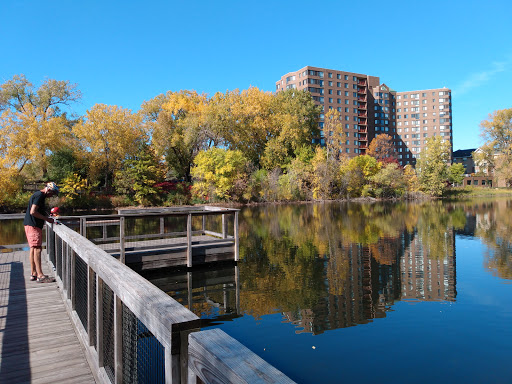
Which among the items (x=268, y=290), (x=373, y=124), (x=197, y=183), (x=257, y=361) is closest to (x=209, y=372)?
(x=257, y=361)

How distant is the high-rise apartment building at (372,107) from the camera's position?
287ft

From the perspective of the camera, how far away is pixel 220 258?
13586 mm

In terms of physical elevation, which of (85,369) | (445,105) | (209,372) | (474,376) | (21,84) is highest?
(445,105)

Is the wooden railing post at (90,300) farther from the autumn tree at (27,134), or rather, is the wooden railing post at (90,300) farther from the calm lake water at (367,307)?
the autumn tree at (27,134)

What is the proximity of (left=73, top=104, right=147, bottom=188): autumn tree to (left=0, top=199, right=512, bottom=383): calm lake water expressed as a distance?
32.2 meters

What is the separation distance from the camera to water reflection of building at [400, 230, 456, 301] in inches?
407

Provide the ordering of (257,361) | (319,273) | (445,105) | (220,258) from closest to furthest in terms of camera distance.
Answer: (257,361)
(319,273)
(220,258)
(445,105)

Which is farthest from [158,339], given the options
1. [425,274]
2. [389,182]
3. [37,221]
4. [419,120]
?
[419,120]

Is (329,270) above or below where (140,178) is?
below

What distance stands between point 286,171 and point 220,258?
43695mm

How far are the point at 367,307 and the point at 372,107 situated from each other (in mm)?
98056

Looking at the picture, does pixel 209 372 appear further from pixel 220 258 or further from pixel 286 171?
pixel 286 171

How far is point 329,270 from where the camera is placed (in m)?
13.0

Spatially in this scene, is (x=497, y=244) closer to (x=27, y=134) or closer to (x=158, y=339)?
(x=158, y=339)
